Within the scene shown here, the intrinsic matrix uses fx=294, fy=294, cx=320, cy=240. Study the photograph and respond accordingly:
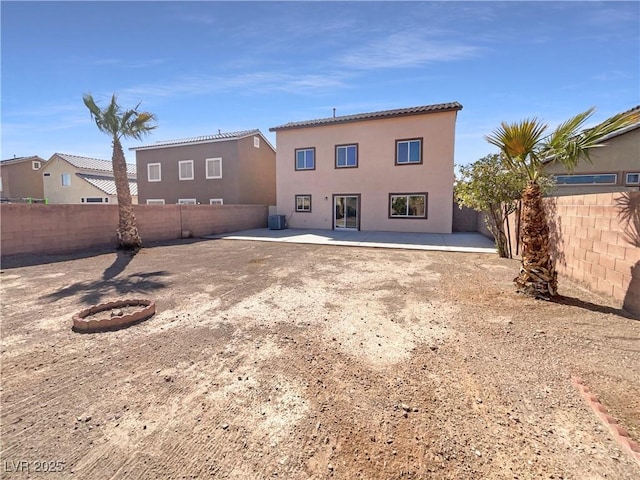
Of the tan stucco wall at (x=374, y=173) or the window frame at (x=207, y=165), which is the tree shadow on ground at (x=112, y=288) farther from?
the window frame at (x=207, y=165)

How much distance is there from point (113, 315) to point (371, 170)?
1561cm

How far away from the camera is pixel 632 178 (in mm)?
13492

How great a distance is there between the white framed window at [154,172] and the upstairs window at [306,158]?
39.8 ft

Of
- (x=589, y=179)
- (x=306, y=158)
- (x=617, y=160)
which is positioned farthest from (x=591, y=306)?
(x=306, y=158)

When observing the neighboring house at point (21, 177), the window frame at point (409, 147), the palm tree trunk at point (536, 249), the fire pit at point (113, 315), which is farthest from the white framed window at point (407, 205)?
the neighboring house at point (21, 177)

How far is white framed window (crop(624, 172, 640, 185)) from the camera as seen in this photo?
13398 millimetres

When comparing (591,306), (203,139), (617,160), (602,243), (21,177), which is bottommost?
(591,306)

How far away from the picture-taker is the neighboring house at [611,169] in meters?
13.3

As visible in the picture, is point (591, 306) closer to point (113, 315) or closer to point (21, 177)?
point (113, 315)

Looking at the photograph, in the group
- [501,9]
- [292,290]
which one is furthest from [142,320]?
[501,9]

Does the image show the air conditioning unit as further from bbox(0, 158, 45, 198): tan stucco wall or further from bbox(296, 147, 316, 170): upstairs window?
bbox(0, 158, 45, 198): tan stucco wall

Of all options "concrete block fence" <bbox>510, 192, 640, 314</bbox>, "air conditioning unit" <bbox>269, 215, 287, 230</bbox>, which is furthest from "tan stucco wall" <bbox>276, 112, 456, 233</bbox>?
Answer: "concrete block fence" <bbox>510, 192, 640, 314</bbox>

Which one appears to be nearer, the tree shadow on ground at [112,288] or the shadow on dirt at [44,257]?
the tree shadow on ground at [112,288]

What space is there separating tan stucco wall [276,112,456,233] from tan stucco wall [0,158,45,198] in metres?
29.3
